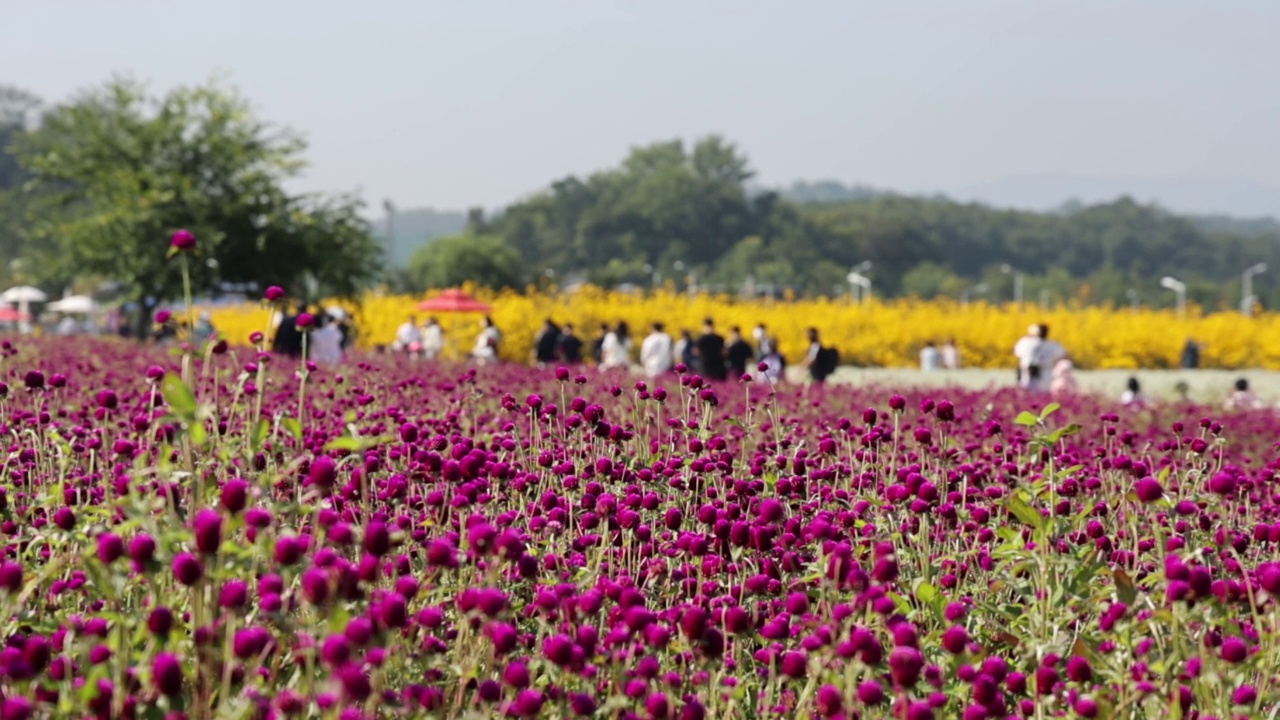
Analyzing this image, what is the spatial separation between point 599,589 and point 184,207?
24.4 meters

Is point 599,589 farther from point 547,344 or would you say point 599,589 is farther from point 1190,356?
point 1190,356

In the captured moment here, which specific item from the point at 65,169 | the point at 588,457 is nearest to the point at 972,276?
the point at 65,169

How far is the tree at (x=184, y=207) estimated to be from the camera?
1032 inches

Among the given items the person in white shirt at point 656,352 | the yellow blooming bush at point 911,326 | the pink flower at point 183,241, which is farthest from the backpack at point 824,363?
the yellow blooming bush at point 911,326

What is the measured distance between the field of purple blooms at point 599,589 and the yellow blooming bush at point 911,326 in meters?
32.3

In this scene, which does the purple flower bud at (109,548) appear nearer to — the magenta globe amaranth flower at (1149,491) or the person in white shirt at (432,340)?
the magenta globe amaranth flower at (1149,491)

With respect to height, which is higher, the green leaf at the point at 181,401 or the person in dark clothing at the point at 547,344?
the green leaf at the point at 181,401

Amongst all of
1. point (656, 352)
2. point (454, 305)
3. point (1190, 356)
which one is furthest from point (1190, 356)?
point (656, 352)

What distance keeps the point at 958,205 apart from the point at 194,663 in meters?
179

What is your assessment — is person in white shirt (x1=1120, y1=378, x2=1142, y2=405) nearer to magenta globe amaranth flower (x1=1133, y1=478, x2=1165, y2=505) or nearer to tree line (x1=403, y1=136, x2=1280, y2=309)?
magenta globe amaranth flower (x1=1133, y1=478, x2=1165, y2=505)

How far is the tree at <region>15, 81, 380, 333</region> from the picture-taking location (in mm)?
26203

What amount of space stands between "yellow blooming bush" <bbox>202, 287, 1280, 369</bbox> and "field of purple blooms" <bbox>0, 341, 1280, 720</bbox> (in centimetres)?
3232

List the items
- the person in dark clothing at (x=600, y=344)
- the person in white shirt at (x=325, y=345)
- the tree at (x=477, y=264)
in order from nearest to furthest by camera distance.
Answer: the person in white shirt at (x=325, y=345) < the person in dark clothing at (x=600, y=344) < the tree at (x=477, y=264)

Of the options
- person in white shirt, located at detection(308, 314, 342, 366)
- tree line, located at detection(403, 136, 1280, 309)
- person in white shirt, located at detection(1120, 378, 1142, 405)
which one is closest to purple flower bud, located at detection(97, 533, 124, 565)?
person in white shirt, located at detection(308, 314, 342, 366)
